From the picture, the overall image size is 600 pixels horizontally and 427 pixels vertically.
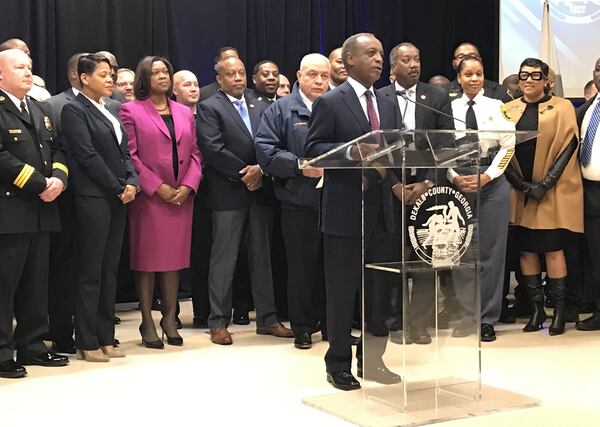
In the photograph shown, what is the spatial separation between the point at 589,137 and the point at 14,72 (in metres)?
3.53

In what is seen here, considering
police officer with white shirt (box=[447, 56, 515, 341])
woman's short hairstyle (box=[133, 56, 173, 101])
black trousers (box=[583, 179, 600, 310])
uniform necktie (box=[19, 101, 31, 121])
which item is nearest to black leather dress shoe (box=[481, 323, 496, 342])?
police officer with white shirt (box=[447, 56, 515, 341])

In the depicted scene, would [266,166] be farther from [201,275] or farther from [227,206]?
[201,275]

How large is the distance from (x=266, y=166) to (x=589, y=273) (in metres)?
2.56

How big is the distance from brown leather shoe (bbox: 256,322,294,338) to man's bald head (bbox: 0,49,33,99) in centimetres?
213

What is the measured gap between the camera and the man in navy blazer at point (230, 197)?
19.8 feet

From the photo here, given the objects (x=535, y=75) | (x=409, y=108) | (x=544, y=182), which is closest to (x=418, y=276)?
(x=409, y=108)

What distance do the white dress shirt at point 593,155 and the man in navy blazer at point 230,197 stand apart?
6.69 ft

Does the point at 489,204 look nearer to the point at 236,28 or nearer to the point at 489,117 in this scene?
the point at 489,117

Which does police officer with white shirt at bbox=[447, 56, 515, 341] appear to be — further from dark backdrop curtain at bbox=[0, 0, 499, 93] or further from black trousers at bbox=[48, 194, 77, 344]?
dark backdrop curtain at bbox=[0, 0, 499, 93]

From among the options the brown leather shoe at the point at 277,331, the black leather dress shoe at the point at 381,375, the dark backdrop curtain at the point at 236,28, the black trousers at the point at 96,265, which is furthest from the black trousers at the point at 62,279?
the dark backdrop curtain at the point at 236,28

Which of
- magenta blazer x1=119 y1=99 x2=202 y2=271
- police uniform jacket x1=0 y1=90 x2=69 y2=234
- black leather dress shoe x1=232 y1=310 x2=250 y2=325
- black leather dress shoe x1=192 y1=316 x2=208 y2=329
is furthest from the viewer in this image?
black leather dress shoe x1=232 y1=310 x2=250 y2=325

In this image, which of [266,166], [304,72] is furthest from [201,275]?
[304,72]

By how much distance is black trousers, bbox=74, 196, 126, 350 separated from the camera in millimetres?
5316

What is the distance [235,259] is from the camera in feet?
20.1
